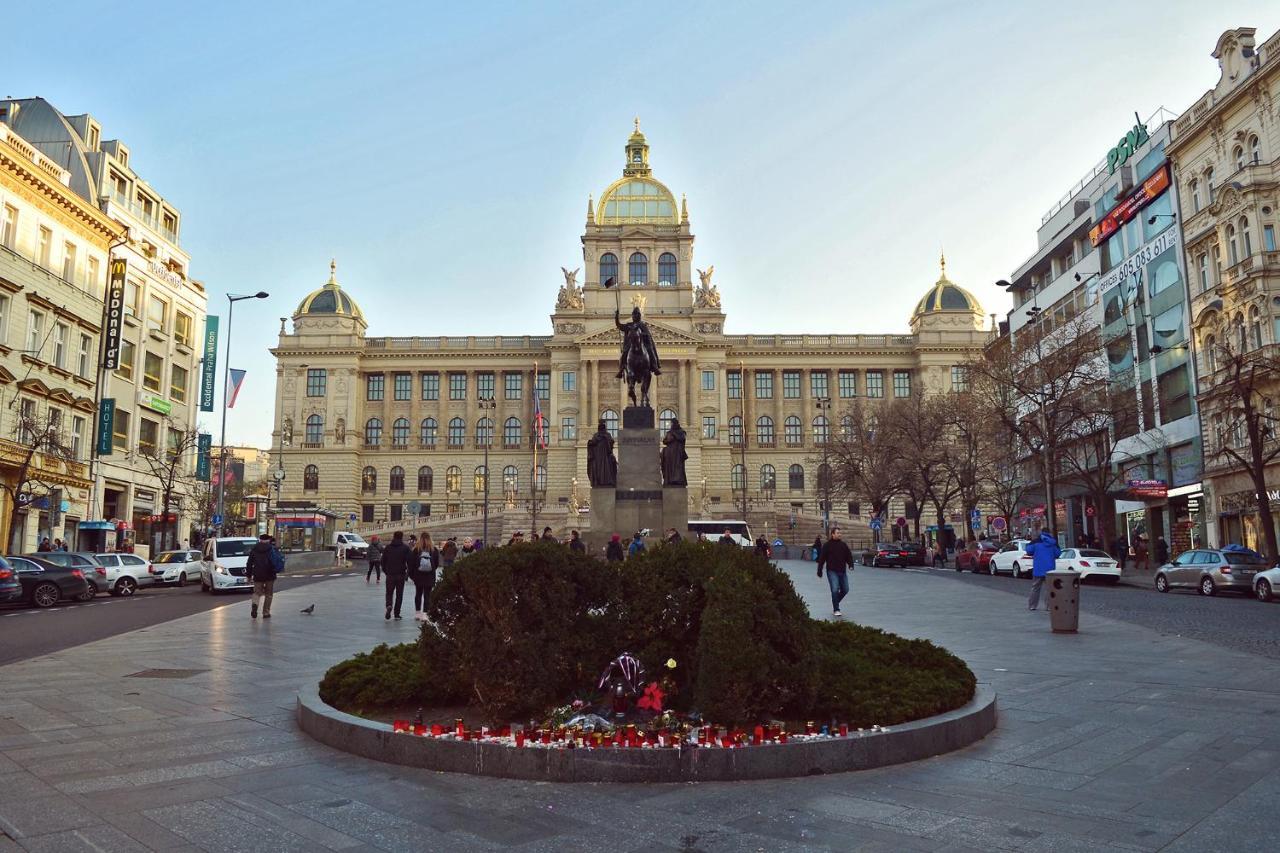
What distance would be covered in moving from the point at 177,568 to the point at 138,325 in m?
18.0

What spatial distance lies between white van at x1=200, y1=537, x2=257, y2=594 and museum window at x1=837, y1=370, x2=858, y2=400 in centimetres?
7173

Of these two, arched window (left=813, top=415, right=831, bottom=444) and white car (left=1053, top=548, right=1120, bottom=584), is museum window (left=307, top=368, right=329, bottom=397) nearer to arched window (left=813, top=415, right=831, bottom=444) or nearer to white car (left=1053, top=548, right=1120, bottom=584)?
arched window (left=813, top=415, right=831, bottom=444)

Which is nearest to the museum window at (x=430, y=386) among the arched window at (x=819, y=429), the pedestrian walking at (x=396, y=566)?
the arched window at (x=819, y=429)

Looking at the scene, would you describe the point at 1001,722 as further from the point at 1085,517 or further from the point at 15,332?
the point at 1085,517

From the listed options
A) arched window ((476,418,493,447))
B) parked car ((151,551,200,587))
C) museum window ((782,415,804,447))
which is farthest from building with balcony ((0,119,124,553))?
museum window ((782,415,804,447))

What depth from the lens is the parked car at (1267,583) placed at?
77.9 ft

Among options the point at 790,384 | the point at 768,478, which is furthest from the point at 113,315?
the point at 790,384

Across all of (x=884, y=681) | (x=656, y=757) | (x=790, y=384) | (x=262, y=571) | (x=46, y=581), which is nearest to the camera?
(x=656, y=757)

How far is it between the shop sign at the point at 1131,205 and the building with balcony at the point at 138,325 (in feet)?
157

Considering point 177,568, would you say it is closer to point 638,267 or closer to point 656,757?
point 656,757

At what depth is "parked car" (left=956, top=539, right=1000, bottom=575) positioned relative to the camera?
134ft

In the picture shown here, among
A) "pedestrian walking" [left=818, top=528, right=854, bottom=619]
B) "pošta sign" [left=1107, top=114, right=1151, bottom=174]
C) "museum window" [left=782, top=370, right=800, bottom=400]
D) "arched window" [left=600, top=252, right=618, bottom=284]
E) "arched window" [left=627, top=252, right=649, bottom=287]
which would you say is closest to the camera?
"pedestrian walking" [left=818, top=528, right=854, bottom=619]

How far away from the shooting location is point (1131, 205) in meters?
48.0

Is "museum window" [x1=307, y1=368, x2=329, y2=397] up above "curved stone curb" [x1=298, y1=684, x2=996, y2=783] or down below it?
above
